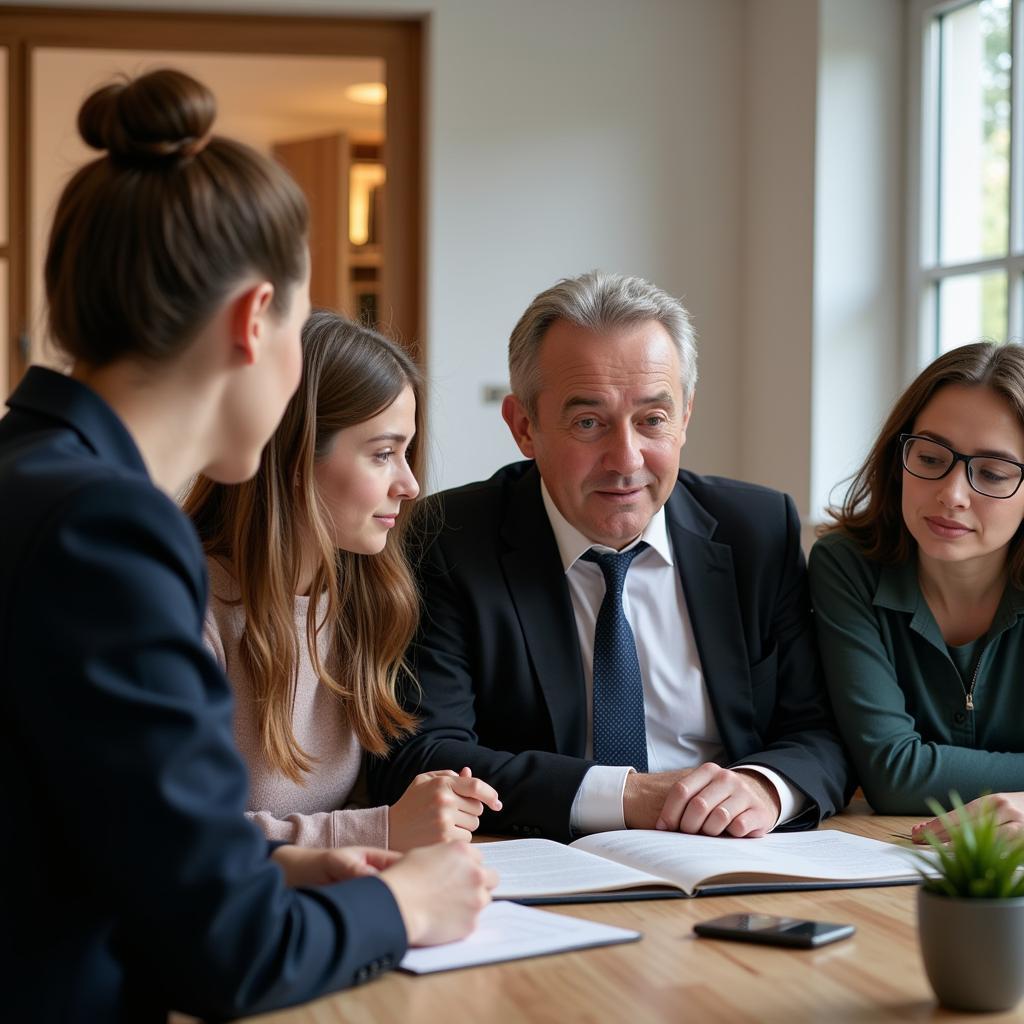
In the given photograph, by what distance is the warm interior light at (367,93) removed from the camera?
5144 millimetres

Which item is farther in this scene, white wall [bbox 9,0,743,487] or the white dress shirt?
white wall [bbox 9,0,743,487]

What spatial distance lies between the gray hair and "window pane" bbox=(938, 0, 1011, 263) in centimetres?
218

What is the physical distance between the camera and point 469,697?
202cm

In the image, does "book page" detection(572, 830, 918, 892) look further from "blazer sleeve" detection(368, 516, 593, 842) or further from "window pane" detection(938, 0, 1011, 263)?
"window pane" detection(938, 0, 1011, 263)

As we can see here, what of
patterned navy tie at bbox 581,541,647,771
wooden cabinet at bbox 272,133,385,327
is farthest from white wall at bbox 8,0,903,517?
patterned navy tie at bbox 581,541,647,771

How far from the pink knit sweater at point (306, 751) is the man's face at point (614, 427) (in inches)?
18.3

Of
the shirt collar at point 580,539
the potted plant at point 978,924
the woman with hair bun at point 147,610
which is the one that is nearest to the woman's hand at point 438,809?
the woman with hair bun at point 147,610

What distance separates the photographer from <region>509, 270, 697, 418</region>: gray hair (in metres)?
2.12

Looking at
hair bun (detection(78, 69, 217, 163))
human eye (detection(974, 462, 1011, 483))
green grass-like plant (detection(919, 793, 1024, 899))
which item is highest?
hair bun (detection(78, 69, 217, 163))

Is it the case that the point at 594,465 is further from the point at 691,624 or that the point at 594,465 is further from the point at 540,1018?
the point at 540,1018

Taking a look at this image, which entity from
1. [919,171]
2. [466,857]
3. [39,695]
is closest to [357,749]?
[466,857]

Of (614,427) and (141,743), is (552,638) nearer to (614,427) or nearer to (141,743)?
Result: (614,427)

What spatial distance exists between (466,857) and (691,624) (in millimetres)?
937

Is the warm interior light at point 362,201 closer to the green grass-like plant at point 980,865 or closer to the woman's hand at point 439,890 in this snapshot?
the woman's hand at point 439,890
